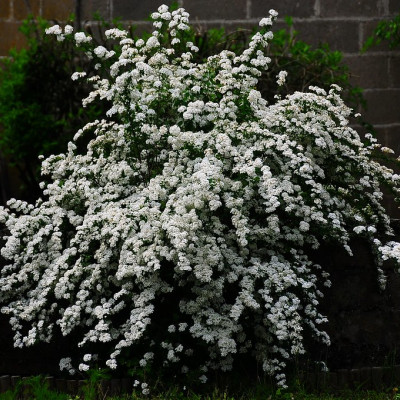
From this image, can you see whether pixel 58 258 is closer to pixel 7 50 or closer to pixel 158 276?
pixel 158 276

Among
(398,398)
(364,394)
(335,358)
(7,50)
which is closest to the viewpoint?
(398,398)

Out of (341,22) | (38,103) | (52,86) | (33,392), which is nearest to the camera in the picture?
(33,392)

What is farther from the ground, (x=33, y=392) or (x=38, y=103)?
(x=38, y=103)

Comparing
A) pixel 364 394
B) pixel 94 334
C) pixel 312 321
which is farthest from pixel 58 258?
pixel 364 394

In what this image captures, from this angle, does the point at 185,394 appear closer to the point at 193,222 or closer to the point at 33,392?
the point at 33,392

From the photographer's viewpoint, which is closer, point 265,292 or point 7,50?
point 265,292

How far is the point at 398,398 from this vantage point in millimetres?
3947

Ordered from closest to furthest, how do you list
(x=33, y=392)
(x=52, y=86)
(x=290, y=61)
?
(x=33, y=392) → (x=290, y=61) → (x=52, y=86)

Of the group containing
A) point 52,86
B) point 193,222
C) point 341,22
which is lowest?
point 193,222

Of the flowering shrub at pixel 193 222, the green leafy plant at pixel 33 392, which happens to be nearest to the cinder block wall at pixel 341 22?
the flowering shrub at pixel 193 222

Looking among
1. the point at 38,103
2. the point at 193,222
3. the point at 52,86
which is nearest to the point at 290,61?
the point at 52,86

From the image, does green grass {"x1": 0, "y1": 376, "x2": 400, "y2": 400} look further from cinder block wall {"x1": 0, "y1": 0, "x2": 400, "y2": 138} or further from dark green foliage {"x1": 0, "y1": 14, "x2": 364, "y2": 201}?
cinder block wall {"x1": 0, "y1": 0, "x2": 400, "y2": 138}

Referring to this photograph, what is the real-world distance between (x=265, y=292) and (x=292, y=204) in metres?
0.45

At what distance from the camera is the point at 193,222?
3.91 meters
